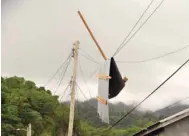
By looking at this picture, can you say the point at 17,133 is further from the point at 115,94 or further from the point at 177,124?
the point at 177,124

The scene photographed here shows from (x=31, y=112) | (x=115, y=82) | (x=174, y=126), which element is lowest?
(x=174, y=126)

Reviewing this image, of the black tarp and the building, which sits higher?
the black tarp

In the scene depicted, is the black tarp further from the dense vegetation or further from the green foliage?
the green foliage

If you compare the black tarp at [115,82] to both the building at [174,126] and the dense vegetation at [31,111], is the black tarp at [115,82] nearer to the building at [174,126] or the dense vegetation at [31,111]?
the building at [174,126]

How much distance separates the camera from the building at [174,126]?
11.6 metres

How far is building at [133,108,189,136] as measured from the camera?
11620 mm

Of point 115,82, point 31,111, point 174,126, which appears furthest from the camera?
point 31,111

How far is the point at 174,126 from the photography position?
474 inches

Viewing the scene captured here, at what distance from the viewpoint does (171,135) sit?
12.2 m

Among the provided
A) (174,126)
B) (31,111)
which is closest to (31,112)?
(31,111)

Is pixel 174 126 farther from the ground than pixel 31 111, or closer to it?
closer to it

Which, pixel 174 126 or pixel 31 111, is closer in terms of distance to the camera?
pixel 174 126

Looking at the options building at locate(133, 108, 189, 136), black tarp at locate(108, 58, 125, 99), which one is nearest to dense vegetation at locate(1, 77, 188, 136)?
black tarp at locate(108, 58, 125, 99)

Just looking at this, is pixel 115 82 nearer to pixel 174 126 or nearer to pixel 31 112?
pixel 174 126
